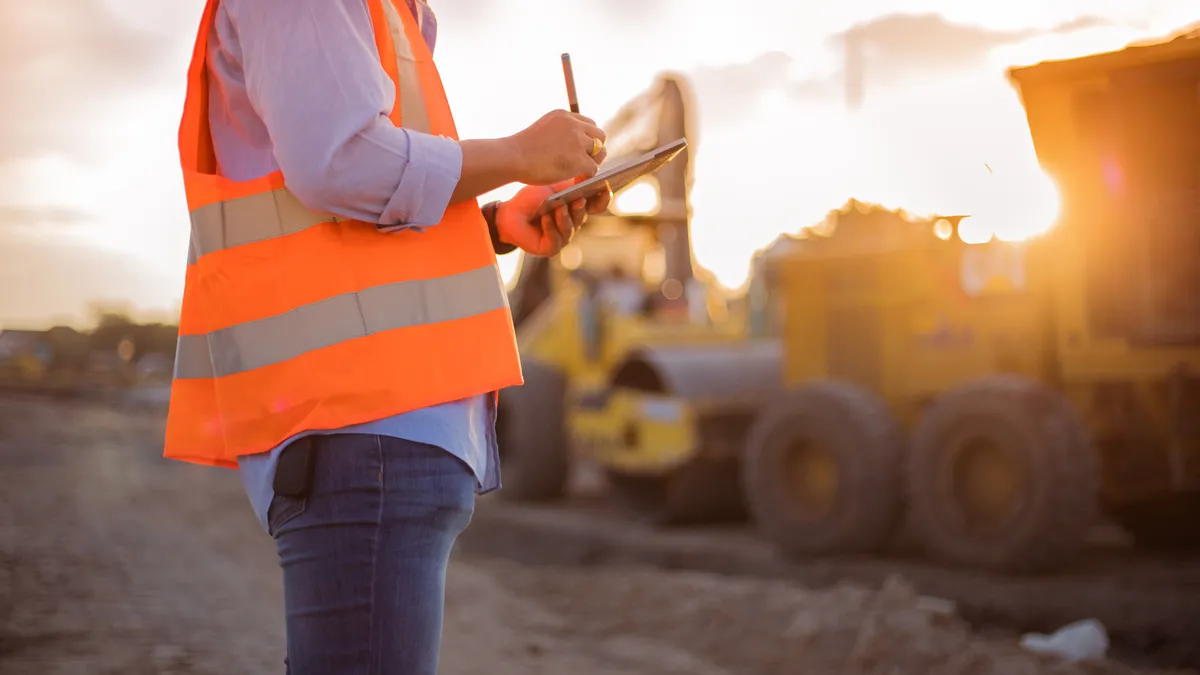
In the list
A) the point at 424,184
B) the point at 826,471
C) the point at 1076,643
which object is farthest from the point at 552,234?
the point at 826,471

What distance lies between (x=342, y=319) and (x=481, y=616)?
449 cm

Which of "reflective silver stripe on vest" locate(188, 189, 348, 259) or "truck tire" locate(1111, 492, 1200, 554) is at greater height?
"reflective silver stripe on vest" locate(188, 189, 348, 259)

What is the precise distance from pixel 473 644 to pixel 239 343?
3841mm

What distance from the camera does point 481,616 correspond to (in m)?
5.76

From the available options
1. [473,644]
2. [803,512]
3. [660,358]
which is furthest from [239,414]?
[660,358]

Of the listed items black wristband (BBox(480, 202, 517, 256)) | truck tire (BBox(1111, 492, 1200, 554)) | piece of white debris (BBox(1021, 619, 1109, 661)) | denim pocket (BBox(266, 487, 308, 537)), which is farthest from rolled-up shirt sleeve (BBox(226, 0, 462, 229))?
truck tire (BBox(1111, 492, 1200, 554))

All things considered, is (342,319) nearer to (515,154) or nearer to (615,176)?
(515,154)

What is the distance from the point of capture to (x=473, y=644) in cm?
514

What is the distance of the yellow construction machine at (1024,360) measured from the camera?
6.05 m

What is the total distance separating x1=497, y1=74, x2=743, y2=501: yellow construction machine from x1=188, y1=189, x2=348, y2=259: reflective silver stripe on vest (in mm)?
8677

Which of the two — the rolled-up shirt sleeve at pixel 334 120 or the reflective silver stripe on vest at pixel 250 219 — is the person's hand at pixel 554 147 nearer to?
the rolled-up shirt sleeve at pixel 334 120

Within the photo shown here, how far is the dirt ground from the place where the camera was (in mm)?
4402

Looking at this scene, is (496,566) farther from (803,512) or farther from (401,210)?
(401,210)

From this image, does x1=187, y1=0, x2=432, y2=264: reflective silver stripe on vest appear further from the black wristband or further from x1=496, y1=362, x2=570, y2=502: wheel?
x1=496, y1=362, x2=570, y2=502: wheel
